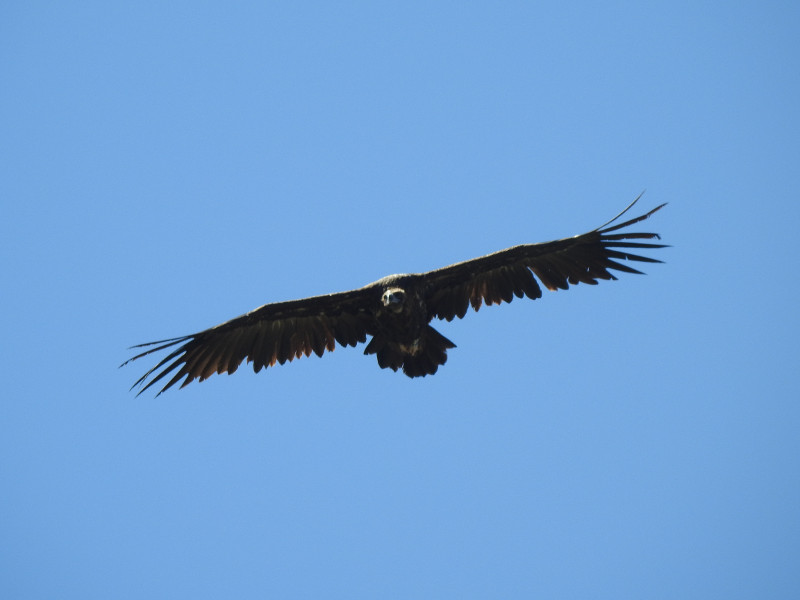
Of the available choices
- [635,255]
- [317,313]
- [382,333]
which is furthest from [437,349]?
[635,255]

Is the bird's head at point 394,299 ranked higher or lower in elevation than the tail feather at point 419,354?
higher

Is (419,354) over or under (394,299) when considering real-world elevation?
under

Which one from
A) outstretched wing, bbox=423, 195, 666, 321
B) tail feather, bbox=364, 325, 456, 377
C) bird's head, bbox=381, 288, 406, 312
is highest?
outstretched wing, bbox=423, 195, 666, 321

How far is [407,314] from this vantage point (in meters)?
13.4

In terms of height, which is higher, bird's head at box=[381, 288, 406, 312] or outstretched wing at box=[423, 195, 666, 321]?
outstretched wing at box=[423, 195, 666, 321]

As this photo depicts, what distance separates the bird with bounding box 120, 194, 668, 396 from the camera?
13.8m

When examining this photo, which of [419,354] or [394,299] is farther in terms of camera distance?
[419,354]

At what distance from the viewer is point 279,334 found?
1456 cm

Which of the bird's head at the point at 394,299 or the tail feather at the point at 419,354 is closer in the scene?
the bird's head at the point at 394,299

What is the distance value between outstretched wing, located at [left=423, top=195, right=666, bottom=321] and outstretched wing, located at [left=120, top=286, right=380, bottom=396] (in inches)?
48.0

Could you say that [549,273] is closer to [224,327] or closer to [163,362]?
[224,327]

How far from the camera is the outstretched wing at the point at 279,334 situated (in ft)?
46.5

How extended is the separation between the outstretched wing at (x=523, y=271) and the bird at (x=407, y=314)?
0.05 feet

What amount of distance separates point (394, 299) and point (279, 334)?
2356 millimetres
